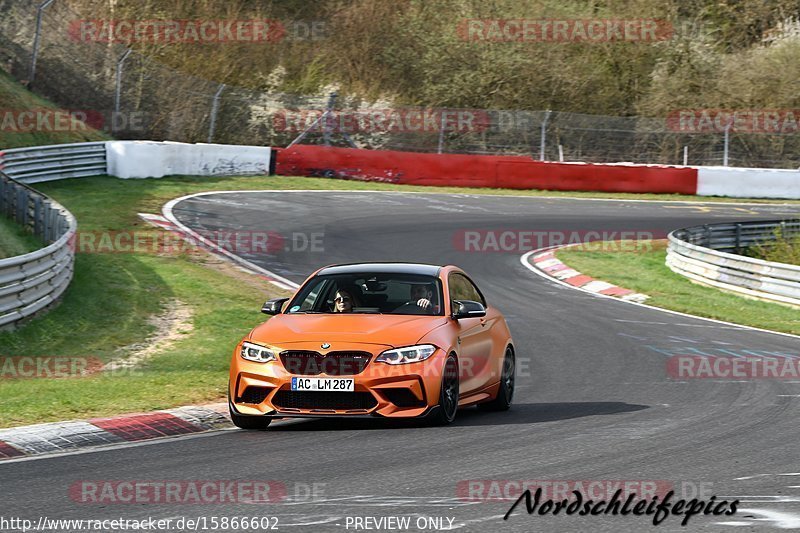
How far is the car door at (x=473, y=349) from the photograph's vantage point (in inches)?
412

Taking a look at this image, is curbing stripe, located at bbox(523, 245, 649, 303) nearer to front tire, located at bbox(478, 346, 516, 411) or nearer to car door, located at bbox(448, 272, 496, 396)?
front tire, located at bbox(478, 346, 516, 411)

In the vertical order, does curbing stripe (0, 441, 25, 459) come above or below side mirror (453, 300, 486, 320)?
below

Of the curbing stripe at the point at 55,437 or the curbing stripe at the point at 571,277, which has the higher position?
the curbing stripe at the point at 55,437

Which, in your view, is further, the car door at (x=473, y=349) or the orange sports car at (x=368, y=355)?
the car door at (x=473, y=349)

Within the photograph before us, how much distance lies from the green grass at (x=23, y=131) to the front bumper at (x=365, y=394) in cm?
2606

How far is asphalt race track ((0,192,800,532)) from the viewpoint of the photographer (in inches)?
262

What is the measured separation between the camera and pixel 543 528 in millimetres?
6270

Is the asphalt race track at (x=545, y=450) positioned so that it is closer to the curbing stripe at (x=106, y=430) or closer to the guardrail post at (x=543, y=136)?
the curbing stripe at (x=106, y=430)

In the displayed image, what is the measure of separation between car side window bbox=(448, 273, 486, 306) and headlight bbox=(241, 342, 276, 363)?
2118mm

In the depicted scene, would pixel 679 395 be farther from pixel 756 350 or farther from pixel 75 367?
pixel 75 367

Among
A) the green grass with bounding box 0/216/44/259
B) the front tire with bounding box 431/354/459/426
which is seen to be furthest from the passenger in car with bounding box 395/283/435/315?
the green grass with bounding box 0/216/44/259

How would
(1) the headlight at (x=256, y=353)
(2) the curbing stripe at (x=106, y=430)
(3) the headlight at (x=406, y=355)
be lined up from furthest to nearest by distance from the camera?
(1) the headlight at (x=256, y=353), (3) the headlight at (x=406, y=355), (2) the curbing stripe at (x=106, y=430)

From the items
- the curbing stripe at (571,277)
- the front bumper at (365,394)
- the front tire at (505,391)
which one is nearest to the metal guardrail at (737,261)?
the curbing stripe at (571,277)

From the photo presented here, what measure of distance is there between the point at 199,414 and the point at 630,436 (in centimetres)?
369
